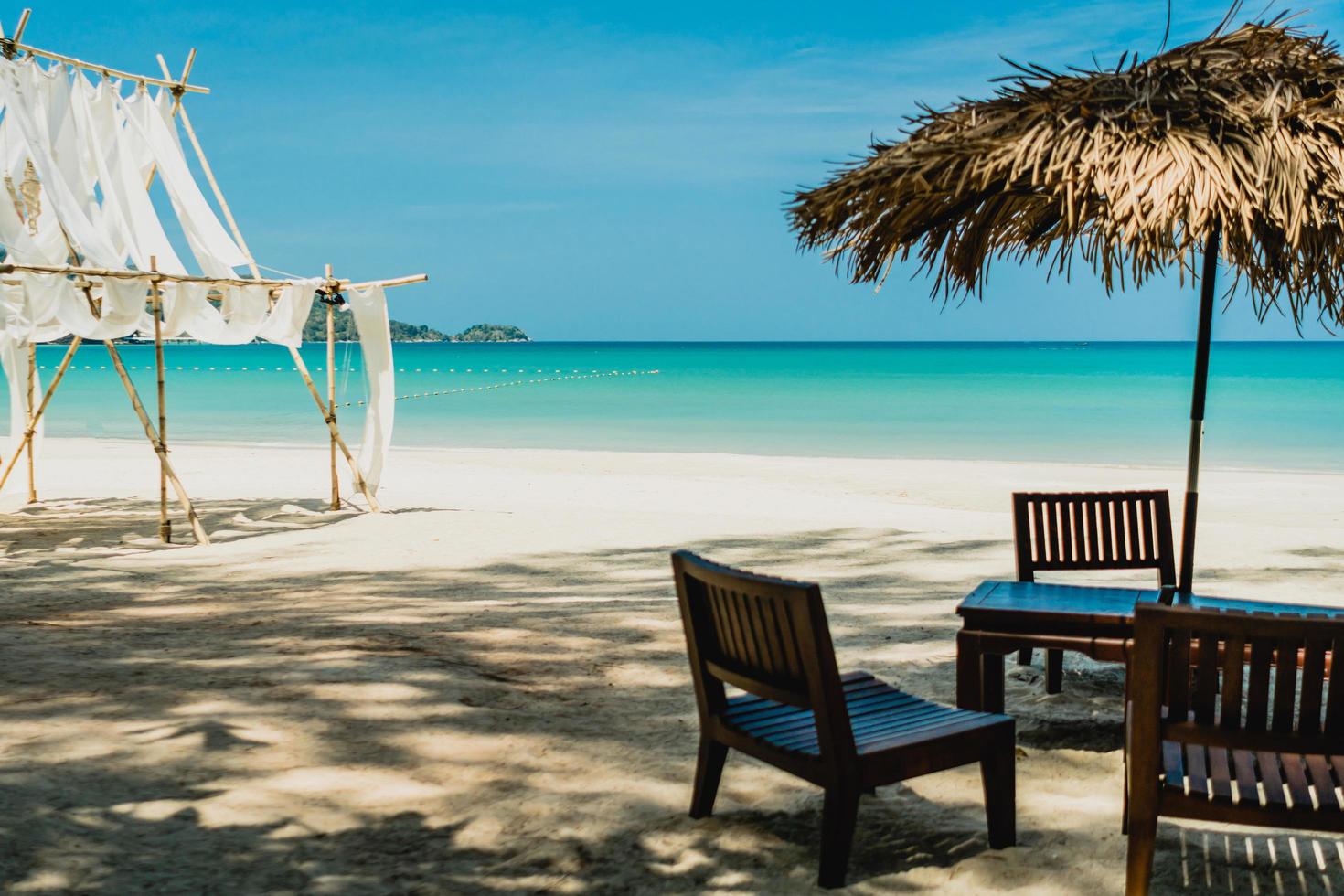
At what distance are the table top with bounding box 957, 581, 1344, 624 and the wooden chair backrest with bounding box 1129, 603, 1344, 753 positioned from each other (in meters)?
0.97

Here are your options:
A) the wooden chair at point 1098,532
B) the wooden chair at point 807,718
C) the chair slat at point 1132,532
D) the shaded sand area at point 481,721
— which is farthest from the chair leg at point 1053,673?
the wooden chair at point 807,718

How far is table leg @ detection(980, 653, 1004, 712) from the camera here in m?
3.77

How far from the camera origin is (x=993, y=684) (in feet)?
12.4

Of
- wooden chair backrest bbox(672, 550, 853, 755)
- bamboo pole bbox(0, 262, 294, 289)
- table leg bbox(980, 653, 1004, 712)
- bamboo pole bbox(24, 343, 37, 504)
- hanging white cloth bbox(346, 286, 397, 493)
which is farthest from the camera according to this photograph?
bamboo pole bbox(24, 343, 37, 504)

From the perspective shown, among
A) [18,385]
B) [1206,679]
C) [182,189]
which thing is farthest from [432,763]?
[18,385]

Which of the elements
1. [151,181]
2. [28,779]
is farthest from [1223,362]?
[28,779]

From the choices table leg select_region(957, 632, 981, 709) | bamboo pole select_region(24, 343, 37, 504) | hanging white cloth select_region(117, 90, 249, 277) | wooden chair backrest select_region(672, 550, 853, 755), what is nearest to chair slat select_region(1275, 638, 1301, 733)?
wooden chair backrest select_region(672, 550, 853, 755)

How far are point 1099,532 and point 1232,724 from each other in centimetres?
222

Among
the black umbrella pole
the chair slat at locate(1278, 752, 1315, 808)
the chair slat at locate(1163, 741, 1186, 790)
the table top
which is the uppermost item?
the black umbrella pole

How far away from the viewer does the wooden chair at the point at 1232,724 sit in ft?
7.83

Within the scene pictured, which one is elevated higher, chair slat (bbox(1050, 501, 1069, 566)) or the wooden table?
chair slat (bbox(1050, 501, 1069, 566))

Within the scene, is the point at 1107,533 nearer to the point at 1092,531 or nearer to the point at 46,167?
the point at 1092,531

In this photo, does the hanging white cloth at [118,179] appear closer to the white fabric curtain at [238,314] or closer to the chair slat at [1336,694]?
the white fabric curtain at [238,314]

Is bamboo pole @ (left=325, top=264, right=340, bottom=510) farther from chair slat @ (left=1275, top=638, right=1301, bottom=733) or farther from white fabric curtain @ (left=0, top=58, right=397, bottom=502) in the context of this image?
chair slat @ (left=1275, top=638, right=1301, bottom=733)
